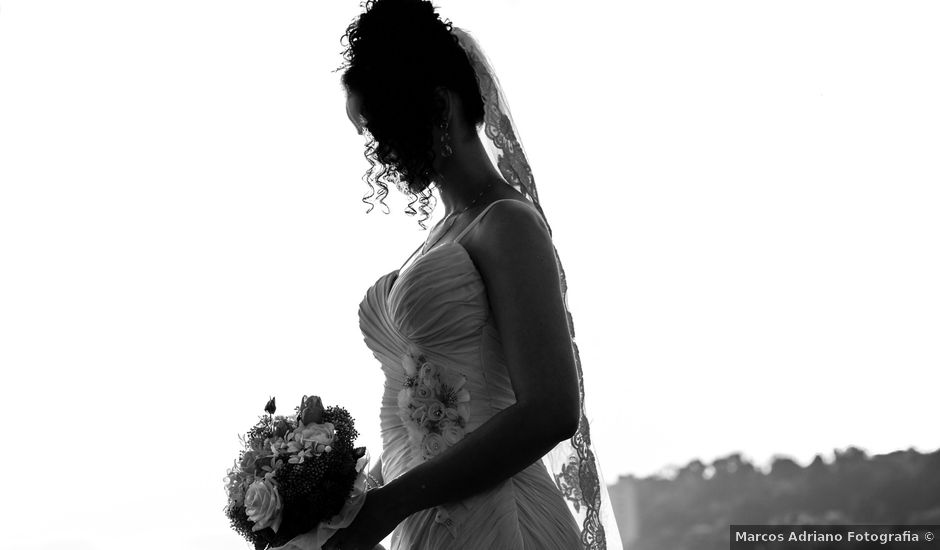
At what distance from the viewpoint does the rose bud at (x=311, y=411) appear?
113 cm

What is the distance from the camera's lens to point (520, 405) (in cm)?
110

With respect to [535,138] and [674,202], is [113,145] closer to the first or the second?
[535,138]

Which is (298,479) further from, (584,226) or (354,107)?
(584,226)

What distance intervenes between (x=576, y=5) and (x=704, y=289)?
4.33ft

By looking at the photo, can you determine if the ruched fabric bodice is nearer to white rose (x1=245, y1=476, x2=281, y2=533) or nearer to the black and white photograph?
white rose (x1=245, y1=476, x2=281, y2=533)

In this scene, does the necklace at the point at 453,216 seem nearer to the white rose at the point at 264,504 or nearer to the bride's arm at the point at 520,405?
the bride's arm at the point at 520,405

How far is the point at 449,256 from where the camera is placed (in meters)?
1.25

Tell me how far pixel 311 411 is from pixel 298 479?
100mm

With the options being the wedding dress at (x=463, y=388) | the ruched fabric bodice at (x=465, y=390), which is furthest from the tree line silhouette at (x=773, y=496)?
the ruched fabric bodice at (x=465, y=390)

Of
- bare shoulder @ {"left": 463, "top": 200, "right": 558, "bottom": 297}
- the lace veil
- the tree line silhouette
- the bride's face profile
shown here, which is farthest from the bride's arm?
the tree line silhouette

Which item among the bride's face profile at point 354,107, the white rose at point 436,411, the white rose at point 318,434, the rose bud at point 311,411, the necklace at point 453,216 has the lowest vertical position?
the white rose at point 318,434

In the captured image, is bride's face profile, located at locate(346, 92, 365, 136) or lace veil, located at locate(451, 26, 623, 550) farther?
lace veil, located at locate(451, 26, 623, 550)

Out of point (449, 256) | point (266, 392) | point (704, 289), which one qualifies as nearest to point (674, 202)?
point (704, 289)

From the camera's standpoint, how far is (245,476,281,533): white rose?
1.05 m
